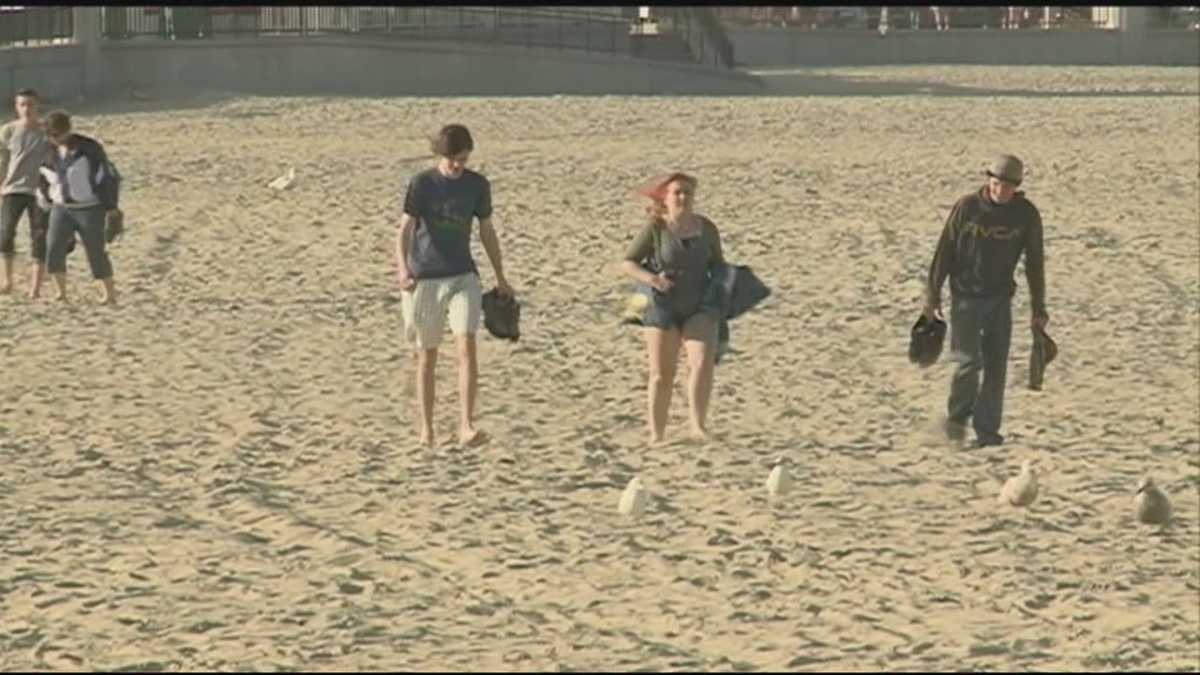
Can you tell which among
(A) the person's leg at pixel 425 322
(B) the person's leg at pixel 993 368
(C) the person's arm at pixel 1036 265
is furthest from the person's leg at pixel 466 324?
(C) the person's arm at pixel 1036 265

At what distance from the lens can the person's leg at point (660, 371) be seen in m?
12.9

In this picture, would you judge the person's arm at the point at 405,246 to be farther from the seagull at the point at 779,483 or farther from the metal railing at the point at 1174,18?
the metal railing at the point at 1174,18

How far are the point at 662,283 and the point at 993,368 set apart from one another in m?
1.64

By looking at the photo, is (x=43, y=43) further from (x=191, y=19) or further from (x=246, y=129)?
(x=246, y=129)

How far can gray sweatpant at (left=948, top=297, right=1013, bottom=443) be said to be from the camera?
12.8m

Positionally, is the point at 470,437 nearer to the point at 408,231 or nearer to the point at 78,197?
the point at 408,231

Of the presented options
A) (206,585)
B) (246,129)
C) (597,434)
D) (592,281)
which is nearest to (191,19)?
(246,129)

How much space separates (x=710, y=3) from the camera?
2008 inches

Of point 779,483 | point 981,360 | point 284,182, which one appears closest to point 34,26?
point 284,182

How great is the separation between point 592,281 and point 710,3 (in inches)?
1279

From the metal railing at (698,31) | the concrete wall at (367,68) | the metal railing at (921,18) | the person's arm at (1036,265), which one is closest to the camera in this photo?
the person's arm at (1036,265)

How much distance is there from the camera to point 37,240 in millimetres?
18031

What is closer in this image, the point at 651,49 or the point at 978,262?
the point at 978,262

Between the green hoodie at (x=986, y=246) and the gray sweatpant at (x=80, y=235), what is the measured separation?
666 centimetres
